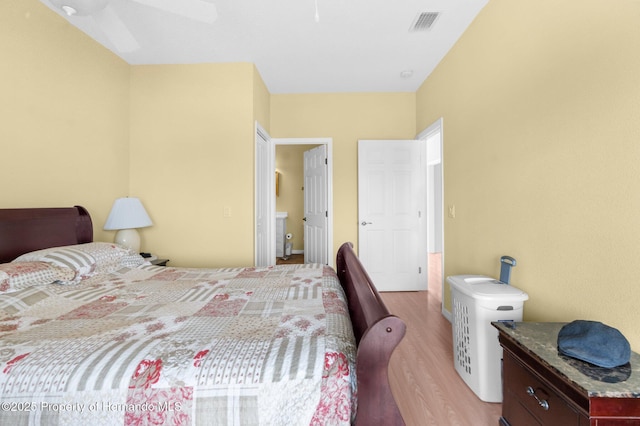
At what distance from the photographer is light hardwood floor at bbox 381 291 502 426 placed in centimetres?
160

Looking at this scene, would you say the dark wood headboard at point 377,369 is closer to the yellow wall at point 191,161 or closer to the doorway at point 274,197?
the yellow wall at point 191,161

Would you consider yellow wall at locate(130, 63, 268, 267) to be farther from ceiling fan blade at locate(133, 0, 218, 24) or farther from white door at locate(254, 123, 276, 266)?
ceiling fan blade at locate(133, 0, 218, 24)

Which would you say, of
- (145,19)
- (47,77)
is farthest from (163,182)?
(145,19)

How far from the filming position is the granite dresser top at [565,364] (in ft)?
2.94

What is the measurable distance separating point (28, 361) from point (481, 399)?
219 centimetres

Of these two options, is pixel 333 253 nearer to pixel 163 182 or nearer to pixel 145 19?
pixel 163 182

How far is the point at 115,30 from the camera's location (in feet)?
8.12

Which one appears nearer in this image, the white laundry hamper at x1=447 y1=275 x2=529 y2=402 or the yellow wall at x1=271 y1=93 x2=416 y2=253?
the white laundry hamper at x1=447 y1=275 x2=529 y2=402

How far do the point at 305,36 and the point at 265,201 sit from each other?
196cm

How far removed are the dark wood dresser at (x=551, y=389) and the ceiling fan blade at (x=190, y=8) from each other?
2.92m

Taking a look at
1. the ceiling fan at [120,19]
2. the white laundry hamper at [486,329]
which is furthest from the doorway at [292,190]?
the white laundry hamper at [486,329]

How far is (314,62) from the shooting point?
10.0 feet

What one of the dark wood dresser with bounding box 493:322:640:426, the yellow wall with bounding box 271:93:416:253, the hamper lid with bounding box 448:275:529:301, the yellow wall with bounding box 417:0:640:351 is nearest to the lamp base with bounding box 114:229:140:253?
the yellow wall with bounding box 271:93:416:253

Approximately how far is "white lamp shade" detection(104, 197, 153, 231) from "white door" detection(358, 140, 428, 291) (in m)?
2.53
